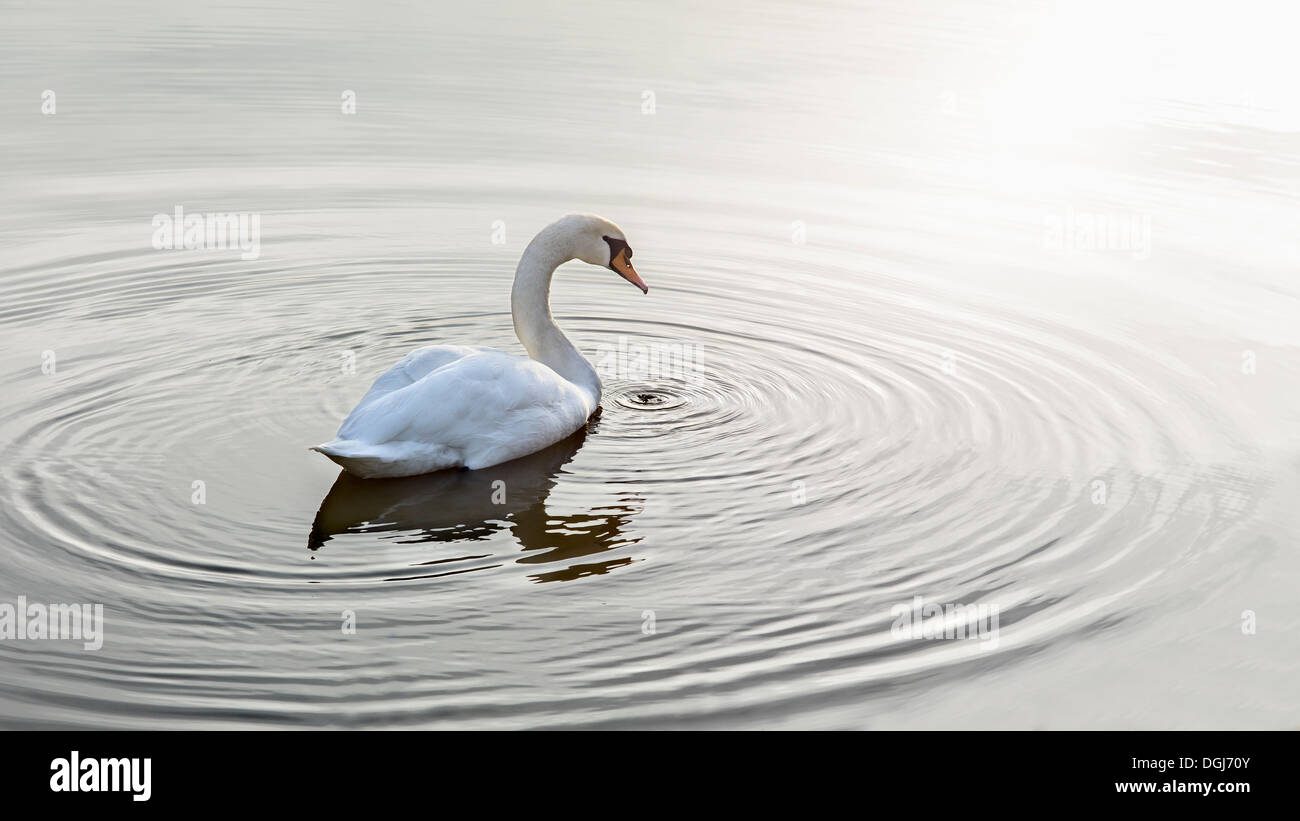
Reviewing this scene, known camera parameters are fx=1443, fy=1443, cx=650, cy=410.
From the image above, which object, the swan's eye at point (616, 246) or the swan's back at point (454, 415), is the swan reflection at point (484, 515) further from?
the swan's eye at point (616, 246)

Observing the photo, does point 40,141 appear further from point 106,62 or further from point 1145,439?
point 1145,439

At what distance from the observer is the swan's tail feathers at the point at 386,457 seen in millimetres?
8203

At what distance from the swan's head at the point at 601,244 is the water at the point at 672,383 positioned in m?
0.82

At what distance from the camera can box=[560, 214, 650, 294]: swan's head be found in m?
10.6

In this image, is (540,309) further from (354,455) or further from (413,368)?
(354,455)

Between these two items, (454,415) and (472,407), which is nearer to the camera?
(454,415)

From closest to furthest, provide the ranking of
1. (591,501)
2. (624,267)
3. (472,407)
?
(591,501) → (472,407) → (624,267)

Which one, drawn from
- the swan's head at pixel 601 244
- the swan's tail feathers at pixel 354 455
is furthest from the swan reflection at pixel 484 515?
the swan's head at pixel 601 244

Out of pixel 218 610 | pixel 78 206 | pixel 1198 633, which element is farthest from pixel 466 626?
pixel 78 206

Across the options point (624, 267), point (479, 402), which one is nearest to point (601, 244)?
point (624, 267)

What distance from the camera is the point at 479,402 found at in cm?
889

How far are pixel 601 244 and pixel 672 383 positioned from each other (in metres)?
1.15

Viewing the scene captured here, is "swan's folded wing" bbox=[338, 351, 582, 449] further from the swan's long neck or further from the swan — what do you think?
the swan's long neck

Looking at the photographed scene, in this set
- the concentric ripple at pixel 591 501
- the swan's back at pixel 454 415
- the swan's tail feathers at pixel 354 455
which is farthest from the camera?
the swan's back at pixel 454 415
